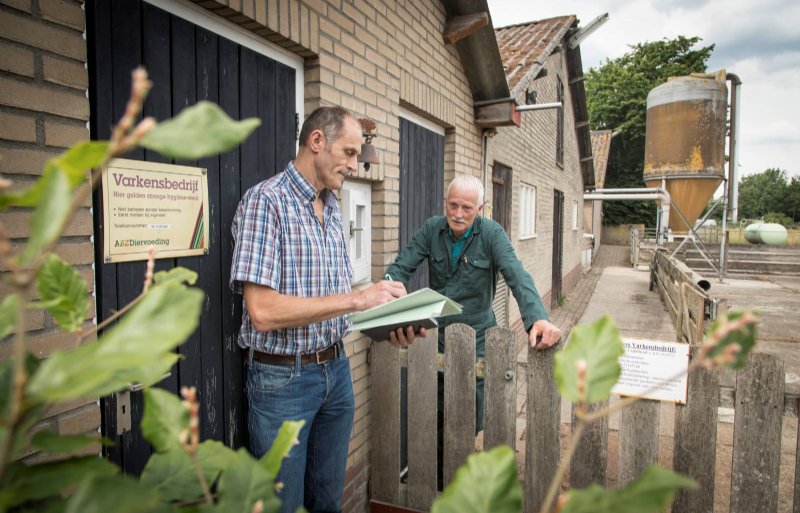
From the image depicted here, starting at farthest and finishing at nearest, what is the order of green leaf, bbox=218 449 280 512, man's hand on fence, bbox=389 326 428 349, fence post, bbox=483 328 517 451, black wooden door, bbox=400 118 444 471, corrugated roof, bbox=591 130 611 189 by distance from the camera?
corrugated roof, bbox=591 130 611 189, black wooden door, bbox=400 118 444 471, fence post, bbox=483 328 517 451, man's hand on fence, bbox=389 326 428 349, green leaf, bbox=218 449 280 512

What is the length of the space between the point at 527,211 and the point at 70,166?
881 cm

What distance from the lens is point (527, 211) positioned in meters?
8.90

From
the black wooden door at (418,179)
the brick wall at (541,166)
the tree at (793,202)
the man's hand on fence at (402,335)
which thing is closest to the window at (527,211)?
the brick wall at (541,166)

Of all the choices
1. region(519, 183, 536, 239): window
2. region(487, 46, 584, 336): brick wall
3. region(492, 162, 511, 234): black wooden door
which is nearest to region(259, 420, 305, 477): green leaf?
region(487, 46, 584, 336): brick wall

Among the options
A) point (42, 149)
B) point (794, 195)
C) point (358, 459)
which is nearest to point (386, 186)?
point (358, 459)

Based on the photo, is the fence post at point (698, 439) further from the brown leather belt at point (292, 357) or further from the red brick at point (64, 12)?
the red brick at point (64, 12)

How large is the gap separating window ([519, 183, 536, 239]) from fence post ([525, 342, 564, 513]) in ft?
18.2

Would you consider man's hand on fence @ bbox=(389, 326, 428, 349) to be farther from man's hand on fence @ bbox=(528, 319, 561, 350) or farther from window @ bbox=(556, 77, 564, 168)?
window @ bbox=(556, 77, 564, 168)

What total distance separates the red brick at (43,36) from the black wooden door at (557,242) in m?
11.0

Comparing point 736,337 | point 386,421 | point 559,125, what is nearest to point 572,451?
point 736,337

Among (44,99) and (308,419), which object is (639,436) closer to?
(308,419)

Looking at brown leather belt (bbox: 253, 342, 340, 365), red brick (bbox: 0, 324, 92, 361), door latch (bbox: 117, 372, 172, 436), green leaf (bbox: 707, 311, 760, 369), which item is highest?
green leaf (bbox: 707, 311, 760, 369)

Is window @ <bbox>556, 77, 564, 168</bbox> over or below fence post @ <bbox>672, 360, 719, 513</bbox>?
over

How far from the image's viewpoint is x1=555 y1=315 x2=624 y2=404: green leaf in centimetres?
60
